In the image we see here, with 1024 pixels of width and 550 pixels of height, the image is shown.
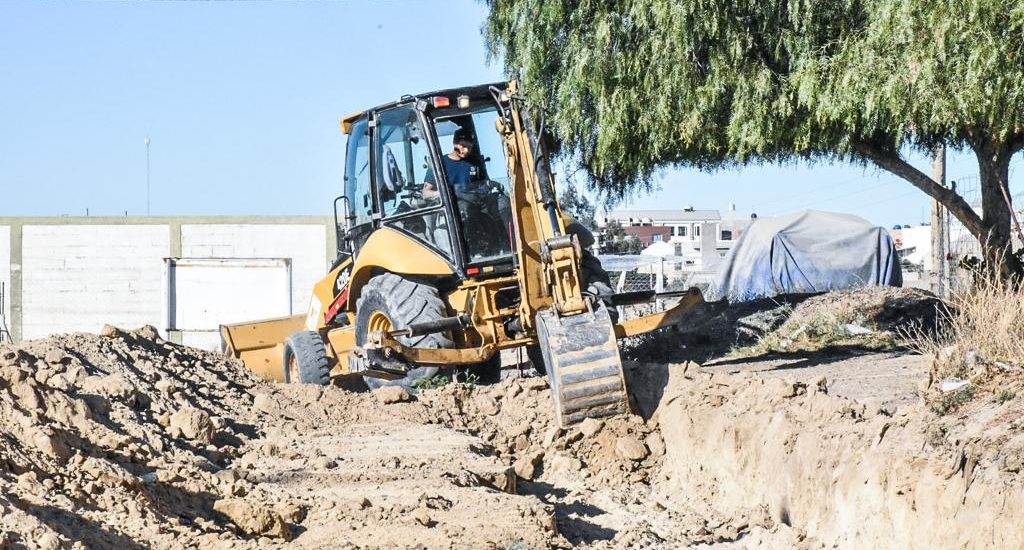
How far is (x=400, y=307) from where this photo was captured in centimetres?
1014

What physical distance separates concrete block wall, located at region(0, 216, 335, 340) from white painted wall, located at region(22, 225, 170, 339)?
22mm

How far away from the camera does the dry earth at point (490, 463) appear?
5859 millimetres

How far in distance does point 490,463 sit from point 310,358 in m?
3.79

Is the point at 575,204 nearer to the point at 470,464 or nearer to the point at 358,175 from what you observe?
the point at 358,175

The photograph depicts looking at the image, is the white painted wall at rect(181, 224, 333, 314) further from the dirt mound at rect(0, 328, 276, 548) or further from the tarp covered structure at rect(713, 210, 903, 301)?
the dirt mound at rect(0, 328, 276, 548)

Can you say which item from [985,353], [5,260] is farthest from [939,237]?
[5,260]

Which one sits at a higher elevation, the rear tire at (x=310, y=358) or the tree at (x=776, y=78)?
the tree at (x=776, y=78)

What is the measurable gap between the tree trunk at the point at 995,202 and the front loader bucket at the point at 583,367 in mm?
5803

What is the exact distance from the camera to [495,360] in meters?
11.6

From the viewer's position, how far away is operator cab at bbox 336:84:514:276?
10141 millimetres

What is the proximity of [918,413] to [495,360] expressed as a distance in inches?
216

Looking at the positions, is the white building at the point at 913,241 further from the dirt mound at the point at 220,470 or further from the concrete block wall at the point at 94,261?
the dirt mound at the point at 220,470

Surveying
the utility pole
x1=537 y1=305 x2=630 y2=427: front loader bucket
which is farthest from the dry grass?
the utility pole

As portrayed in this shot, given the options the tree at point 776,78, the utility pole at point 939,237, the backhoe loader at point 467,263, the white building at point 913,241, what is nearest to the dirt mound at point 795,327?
the tree at point 776,78
